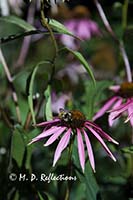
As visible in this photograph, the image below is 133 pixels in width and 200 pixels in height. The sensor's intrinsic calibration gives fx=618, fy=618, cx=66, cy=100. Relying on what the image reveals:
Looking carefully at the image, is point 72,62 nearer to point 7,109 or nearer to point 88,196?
point 7,109

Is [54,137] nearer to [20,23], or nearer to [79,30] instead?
[20,23]

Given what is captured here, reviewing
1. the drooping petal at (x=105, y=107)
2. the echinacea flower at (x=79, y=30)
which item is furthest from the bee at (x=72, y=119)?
the echinacea flower at (x=79, y=30)

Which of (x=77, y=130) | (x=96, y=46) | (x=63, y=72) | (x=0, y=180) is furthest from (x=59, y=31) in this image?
(x=96, y=46)

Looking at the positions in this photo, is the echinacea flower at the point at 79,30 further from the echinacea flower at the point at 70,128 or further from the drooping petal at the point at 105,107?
the echinacea flower at the point at 70,128

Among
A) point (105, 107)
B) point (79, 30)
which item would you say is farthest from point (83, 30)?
point (105, 107)

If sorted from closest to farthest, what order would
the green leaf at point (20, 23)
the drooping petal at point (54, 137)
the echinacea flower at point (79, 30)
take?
the drooping petal at point (54, 137) < the green leaf at point (20, 23) < the echinacea flower at point (79, 30)

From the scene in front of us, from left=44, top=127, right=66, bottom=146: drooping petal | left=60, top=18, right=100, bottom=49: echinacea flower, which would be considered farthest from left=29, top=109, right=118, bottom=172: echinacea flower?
left=60, top=18, right=100, bottom=49: echinacea flower
